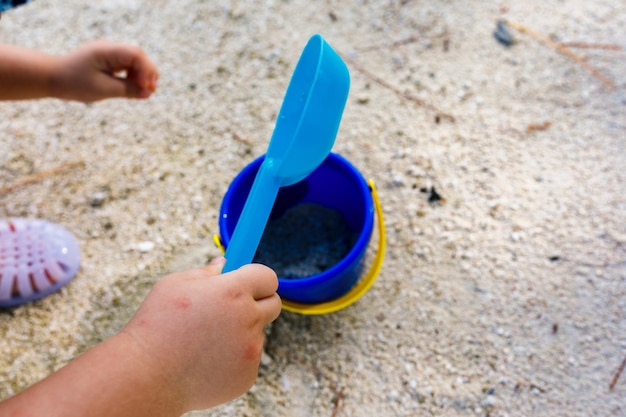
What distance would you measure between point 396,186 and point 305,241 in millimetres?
229

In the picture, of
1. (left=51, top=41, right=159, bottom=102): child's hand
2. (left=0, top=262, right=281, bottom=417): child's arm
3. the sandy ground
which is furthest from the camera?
(left=51, top=41, right=159, bottom=102): child's hand

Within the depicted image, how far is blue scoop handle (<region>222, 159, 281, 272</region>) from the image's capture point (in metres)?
0.73

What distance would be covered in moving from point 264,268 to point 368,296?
0.37 meters

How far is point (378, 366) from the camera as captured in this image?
95cm

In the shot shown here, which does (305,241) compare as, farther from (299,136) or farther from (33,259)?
(33,259)

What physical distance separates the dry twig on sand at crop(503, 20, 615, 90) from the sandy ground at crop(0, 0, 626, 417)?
2cm

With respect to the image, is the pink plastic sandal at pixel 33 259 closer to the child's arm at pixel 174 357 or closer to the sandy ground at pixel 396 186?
the sandy ground at pixel 396 186

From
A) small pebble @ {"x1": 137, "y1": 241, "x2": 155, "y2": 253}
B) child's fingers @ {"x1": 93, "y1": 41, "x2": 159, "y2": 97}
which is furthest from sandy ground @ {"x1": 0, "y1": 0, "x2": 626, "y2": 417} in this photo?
child's fingers @ {"x1": 93, "y1": 41, "x2": 159, "y2": 97}

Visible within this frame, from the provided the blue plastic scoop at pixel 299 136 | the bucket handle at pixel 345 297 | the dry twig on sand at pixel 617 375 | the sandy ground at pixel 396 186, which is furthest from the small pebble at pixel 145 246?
the dry twig on sand at pixel 617 375

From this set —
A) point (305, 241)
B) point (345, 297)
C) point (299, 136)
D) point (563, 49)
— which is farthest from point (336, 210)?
point (563, 49)

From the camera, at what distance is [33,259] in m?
1.03

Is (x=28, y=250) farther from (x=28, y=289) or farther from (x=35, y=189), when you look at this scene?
(x=35, y=189)

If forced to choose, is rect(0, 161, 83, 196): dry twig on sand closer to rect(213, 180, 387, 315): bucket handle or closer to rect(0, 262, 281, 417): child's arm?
rect(213, 180, 387, 315): bucket handle

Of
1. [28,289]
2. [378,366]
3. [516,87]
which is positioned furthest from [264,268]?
[516,87]
